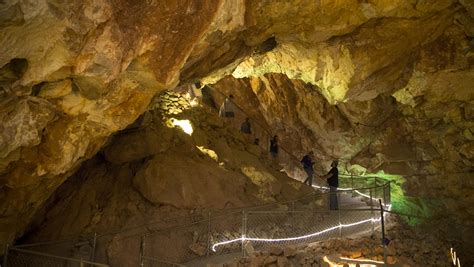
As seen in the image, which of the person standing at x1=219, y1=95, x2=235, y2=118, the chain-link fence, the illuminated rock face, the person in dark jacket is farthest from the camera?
the person standing at x1=219, y1=95, x2=235, y2=118

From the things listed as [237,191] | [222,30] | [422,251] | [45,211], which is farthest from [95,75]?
[422,251]

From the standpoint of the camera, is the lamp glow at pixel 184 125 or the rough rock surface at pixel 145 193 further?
the lamp glow at pixel 184 125

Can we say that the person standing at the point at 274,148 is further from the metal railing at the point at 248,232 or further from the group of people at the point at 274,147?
the metal railing at the point at 248,232

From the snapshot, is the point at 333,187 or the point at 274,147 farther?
the point at 274,147

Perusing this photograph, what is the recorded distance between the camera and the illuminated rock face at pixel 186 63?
5.20 metres

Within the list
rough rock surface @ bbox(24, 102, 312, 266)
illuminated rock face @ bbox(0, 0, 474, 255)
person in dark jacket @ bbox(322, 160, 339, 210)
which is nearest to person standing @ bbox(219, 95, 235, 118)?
rough rock surface @ bbox(24, 102, 312, 266)

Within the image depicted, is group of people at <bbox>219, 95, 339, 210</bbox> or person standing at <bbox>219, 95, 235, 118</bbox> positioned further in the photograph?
person standing at <bbox>219, 95, 235, 118</bbox>

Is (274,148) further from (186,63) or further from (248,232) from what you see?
(186,63)

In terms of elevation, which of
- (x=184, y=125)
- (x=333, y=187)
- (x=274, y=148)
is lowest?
(x=333, y=187)

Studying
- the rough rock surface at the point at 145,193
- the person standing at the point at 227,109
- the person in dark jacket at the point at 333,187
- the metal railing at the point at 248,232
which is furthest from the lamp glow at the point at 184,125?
the person in dark jacket at the point at 333,187

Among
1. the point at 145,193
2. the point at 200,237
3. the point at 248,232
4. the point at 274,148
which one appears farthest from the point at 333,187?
the point at 145,193

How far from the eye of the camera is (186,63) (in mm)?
7613

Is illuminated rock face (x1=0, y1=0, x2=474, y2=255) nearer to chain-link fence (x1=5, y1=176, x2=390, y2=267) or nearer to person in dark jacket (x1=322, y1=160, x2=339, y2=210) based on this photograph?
chain-link fence (x1=5, y1=176, x2=390, y2=267)

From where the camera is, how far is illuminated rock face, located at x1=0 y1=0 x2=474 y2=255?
17.0 feet
